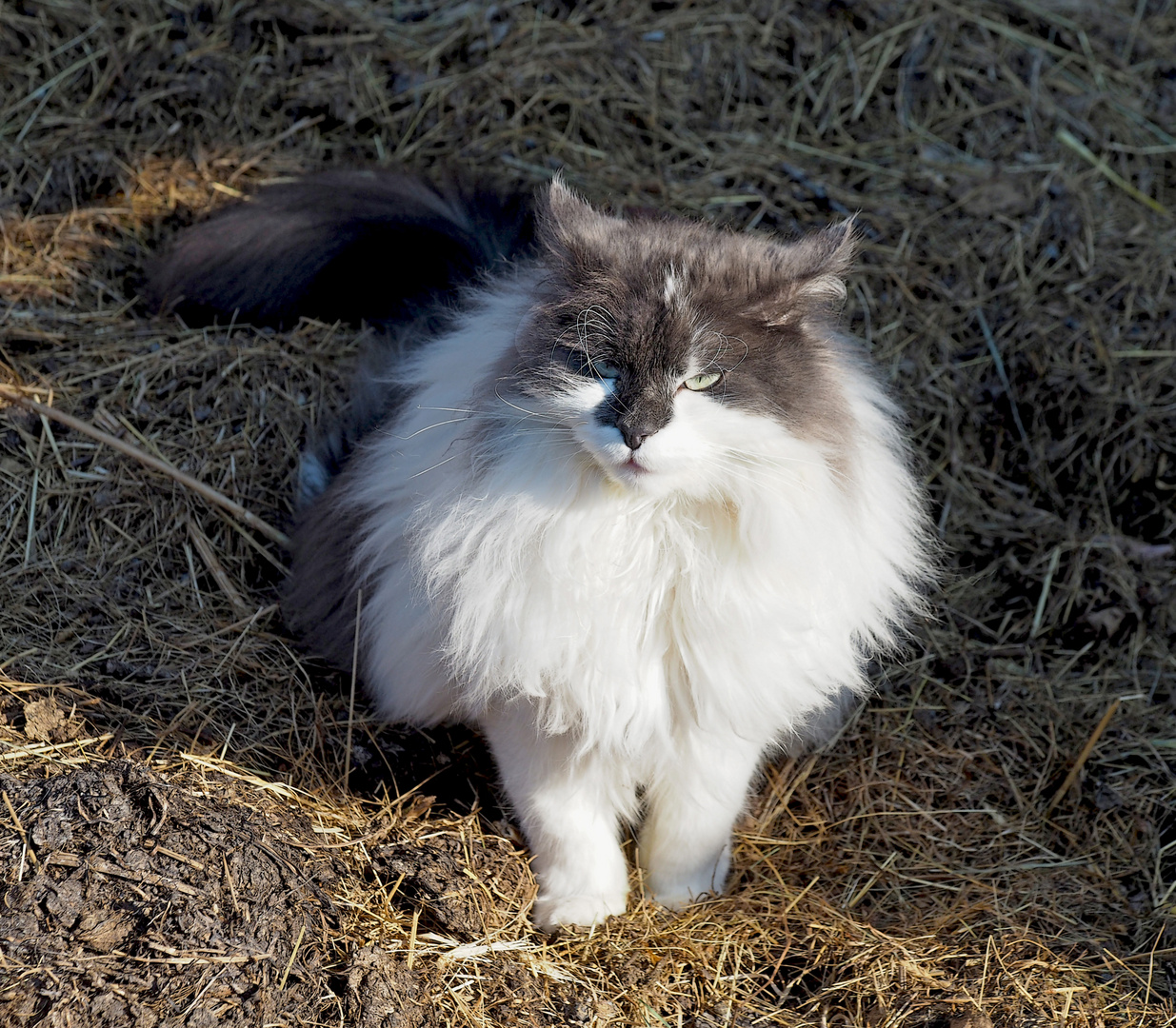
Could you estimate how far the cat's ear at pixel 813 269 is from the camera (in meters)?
2.00

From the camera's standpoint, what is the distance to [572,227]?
2.08 m

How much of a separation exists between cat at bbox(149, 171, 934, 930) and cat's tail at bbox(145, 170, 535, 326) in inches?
21.1

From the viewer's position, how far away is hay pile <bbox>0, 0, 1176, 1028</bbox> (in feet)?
7.16

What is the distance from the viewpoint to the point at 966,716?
3.10m

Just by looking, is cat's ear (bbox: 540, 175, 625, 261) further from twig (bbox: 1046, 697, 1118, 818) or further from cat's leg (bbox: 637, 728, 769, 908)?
twig (bbox: 1046, 697, 1118, 818)

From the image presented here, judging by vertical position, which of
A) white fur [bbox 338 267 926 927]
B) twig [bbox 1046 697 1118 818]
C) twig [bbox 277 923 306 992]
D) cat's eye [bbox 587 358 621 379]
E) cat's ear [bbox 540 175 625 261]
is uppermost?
cat's ear [bbox 540 175 625 261]

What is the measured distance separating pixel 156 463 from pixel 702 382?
6.14 feet

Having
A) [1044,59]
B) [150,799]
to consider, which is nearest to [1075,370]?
[1044,59]

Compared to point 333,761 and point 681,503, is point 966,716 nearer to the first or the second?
point 681,503

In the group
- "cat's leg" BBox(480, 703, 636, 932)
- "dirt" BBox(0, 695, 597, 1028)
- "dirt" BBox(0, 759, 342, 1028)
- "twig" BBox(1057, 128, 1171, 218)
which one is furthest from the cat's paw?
"twig" BBox(1057, 128, 1171, 218)

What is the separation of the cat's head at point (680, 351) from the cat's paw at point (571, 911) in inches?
44.1

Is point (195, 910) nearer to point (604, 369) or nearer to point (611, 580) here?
point (611, 580)

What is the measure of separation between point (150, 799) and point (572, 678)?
88 cm

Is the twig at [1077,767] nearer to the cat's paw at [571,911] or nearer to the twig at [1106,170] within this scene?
the cat's paw at [571,911]
